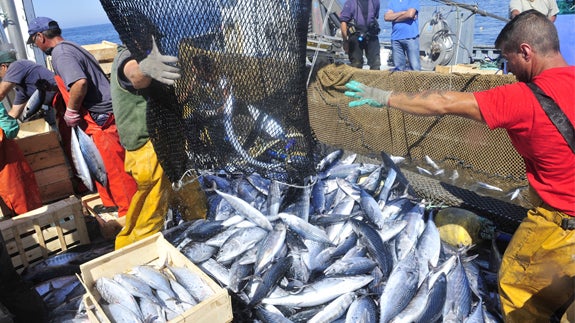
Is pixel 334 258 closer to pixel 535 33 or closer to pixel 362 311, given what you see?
pixel 362 311

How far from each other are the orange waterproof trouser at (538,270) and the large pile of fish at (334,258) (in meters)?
0.40

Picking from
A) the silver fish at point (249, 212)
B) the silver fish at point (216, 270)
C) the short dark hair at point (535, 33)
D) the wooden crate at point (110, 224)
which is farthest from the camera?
the wooden crate at point (110, 224)

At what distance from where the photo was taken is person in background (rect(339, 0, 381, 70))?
8188mm

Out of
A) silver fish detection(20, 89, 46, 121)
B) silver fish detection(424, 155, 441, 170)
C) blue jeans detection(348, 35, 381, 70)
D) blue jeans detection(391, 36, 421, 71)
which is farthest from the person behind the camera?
blue jeans detection(348, 35, 381, 70)

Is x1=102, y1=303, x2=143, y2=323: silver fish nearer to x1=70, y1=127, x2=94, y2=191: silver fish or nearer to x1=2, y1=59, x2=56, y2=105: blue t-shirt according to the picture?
x1=70, y1=127, x2=94, y2=191: silver fish

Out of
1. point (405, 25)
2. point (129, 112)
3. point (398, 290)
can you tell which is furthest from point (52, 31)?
point (405, 25)

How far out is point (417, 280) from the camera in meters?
3.09

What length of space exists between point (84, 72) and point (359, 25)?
588cm

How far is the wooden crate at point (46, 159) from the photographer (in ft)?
16.6

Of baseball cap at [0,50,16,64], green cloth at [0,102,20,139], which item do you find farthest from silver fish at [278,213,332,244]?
baseball cap at [0,50,16,64]

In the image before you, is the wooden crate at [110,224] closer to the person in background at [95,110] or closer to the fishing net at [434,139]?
the person in background at [95,110]

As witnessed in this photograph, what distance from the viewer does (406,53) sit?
834 cm

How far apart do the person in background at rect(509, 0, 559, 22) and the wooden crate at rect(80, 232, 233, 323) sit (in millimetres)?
7178

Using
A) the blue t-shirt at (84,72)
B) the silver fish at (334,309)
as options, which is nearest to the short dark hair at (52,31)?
the blue t-shirt at (84,72)
